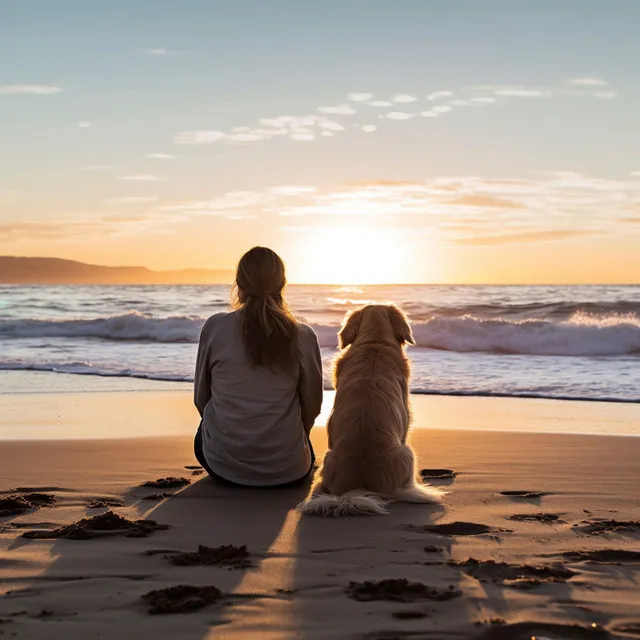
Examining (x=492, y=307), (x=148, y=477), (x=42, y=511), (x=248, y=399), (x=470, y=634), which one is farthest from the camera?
(x=492, y=307)

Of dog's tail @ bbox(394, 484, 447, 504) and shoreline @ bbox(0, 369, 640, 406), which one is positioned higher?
dog's tail @ bbox(394, 484, 447, 504)

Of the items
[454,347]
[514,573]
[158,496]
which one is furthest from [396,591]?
[454,347]

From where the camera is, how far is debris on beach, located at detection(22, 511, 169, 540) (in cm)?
400

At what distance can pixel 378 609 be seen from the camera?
9.69ft

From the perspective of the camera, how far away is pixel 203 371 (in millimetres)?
5328

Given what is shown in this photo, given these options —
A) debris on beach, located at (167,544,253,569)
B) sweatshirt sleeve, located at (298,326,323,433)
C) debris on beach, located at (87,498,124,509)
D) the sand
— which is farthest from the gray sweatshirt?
debris on beach, located at (167,544,253,569)

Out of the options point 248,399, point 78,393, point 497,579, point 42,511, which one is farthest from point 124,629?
point 78,393

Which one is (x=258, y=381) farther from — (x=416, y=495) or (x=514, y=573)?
(x=514, y=573)

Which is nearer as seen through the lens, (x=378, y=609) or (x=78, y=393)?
(x=378, y=609)

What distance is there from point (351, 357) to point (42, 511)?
2.17 m

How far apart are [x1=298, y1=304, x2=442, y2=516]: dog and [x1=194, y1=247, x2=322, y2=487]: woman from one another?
296 millimetres

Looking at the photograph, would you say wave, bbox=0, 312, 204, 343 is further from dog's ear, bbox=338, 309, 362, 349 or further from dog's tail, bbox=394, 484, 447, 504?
dog's tail, bbox=394, 484, 447, 504

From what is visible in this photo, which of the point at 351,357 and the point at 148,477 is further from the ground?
the point at 351,357

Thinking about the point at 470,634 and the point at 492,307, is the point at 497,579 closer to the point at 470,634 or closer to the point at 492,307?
the point at 470,634
